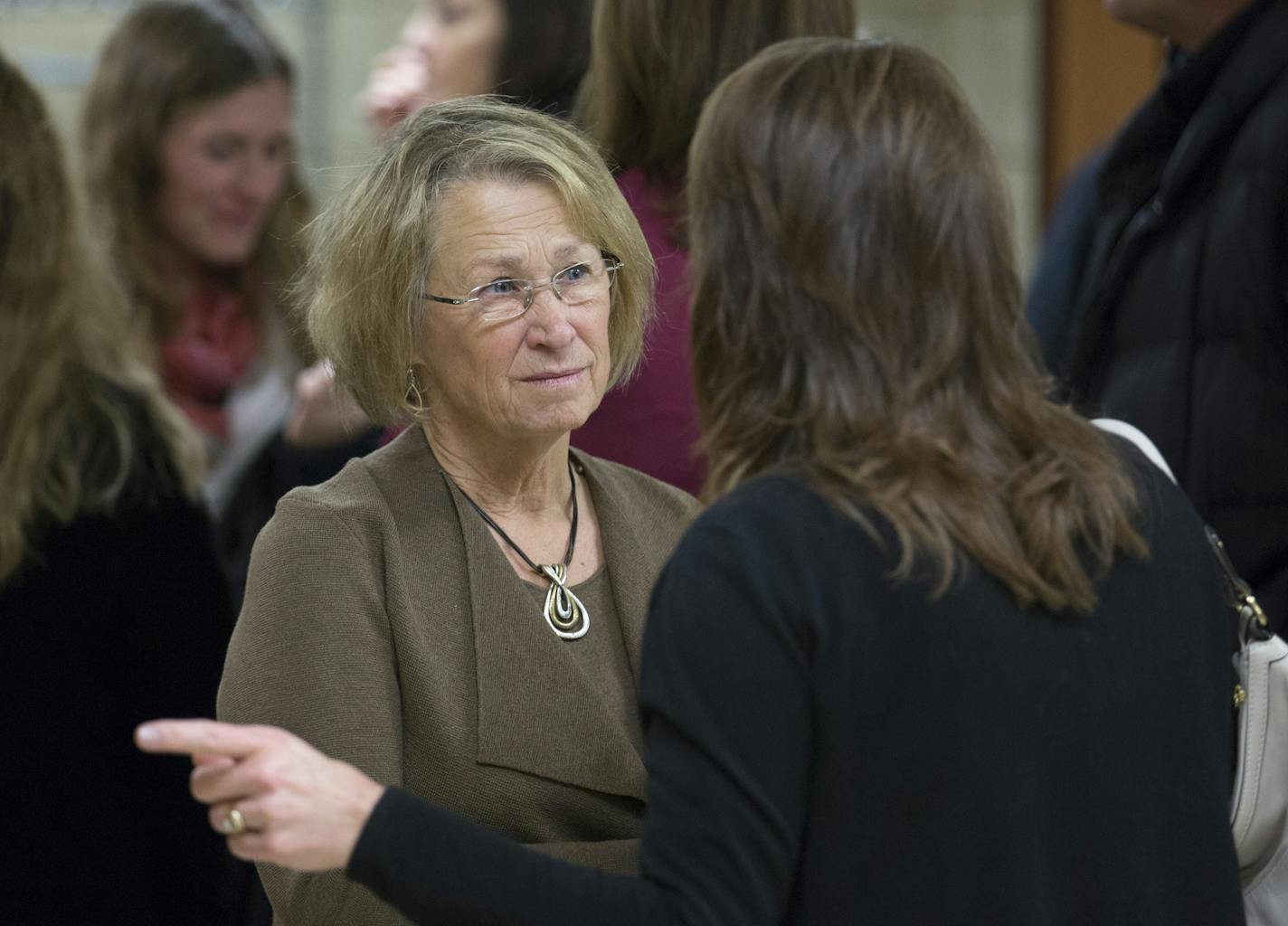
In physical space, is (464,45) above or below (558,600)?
above

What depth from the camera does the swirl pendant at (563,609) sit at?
1.62 m

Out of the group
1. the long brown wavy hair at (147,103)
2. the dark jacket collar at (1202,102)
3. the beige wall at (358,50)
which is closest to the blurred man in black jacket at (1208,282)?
the dark jacket collar at (1202,102)

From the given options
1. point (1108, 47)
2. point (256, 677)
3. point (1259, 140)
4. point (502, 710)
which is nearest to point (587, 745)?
point (502, 710)

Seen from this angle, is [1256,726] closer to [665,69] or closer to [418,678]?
[418,678]

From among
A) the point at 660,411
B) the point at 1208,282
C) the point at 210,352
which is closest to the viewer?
the point at 660,411

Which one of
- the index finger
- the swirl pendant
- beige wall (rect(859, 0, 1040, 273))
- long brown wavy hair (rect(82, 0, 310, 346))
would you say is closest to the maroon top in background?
the swirl pendant

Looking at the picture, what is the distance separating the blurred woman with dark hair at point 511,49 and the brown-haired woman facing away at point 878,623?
3.33 ft

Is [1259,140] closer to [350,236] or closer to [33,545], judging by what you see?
[350,236]

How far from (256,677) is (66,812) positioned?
2.87ft

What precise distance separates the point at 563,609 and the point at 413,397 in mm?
257

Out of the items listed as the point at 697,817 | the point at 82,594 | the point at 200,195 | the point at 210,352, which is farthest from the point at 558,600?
the point at 200,195

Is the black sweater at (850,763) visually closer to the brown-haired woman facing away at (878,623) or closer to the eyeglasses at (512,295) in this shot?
the brown-haired woman facing away at (878,623)

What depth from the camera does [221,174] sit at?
10.8 feet

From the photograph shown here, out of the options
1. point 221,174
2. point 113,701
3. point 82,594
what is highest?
point 221,174
